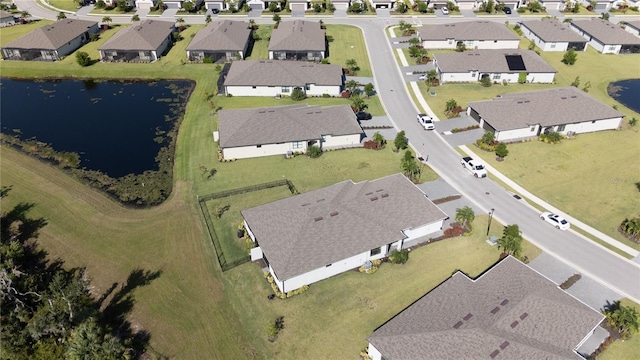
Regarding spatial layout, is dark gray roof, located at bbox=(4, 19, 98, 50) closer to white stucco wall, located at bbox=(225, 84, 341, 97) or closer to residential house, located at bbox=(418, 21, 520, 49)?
white stucco wall, located at bbox=(225, 84, 341, 97)

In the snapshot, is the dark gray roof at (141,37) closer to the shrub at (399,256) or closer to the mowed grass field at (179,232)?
the mowed grass field at (179,232)

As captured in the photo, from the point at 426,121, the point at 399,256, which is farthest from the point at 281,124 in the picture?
the point at 399,256

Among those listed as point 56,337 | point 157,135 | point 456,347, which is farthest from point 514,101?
point 56,337

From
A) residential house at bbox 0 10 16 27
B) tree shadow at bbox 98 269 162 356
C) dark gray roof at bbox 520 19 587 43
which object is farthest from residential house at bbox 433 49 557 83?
residential house at bbox 0 10 16 27

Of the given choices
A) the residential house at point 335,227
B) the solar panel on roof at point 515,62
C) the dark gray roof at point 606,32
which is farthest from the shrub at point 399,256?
the dark gray roof at point 606,32

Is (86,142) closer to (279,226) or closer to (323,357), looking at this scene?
(279,226)

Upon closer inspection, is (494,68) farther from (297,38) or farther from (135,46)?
(135,46)
